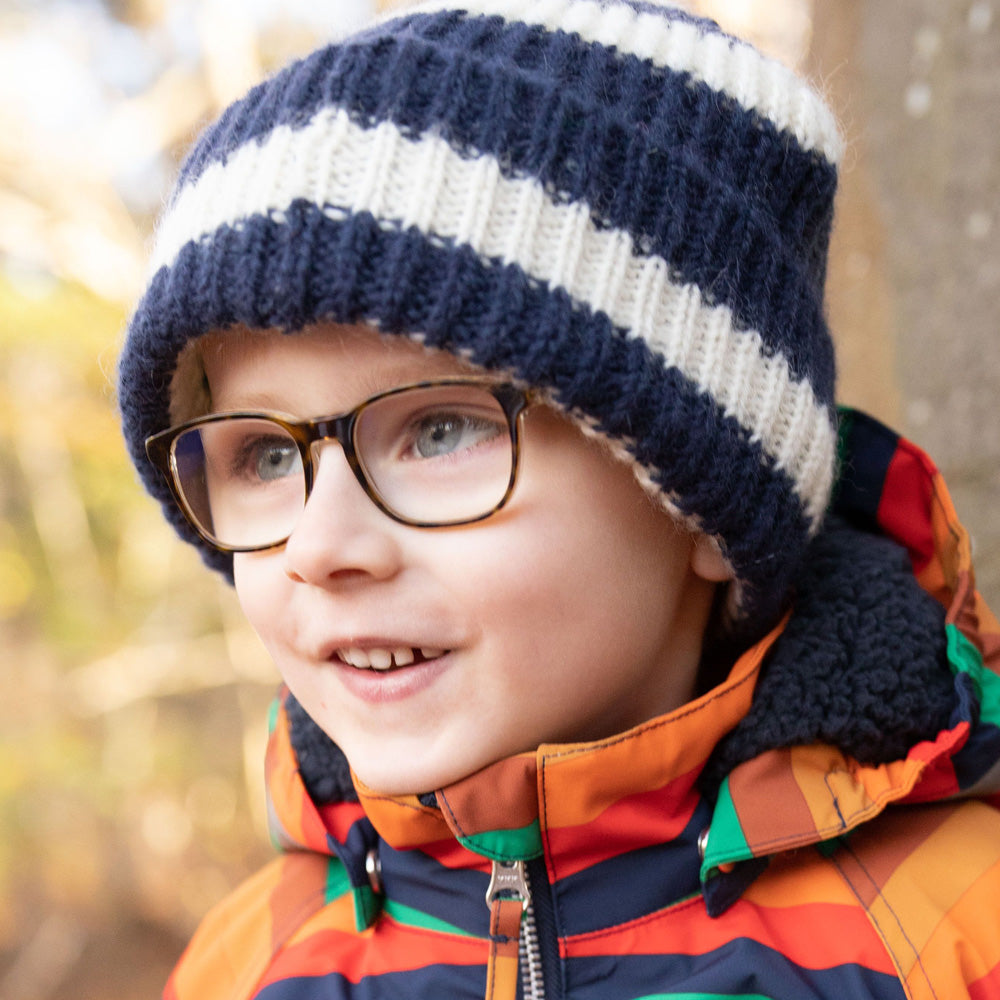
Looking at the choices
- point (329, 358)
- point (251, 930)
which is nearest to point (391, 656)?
point (329, 358)

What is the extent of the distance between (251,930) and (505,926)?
47 cm

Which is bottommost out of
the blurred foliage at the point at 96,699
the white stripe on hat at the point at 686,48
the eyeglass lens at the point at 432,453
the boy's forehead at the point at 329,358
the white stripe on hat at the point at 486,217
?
the blurred foliage at the point at 96,699

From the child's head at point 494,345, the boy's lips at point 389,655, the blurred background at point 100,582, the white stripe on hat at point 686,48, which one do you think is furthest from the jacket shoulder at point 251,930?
the blurred background at point 100,582

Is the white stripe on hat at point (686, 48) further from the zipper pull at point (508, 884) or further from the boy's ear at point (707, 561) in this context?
the zipper pull at point (508, 884)

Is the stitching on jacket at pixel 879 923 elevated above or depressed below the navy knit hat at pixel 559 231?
below

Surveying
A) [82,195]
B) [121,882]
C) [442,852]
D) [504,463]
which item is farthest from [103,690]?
[504,463]

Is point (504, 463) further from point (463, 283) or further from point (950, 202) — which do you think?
point (950, 202)

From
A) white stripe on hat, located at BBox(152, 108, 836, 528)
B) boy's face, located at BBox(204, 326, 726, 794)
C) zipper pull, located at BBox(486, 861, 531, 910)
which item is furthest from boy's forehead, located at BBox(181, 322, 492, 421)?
zipper pull, located at BBox(486, 861, 531, 910)

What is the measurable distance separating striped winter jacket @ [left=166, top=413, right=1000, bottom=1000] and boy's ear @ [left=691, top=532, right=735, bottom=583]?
11cm

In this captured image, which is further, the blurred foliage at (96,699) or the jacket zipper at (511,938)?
the blurred foliage at (96,699)

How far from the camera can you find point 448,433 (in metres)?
0.99

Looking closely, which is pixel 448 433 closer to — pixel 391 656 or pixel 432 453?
pixel 432 453

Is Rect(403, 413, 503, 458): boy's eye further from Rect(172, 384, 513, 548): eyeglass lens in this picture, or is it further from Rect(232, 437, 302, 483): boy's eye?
Rect(232, 437, 302, 483): boy's eye

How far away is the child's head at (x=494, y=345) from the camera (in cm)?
91
